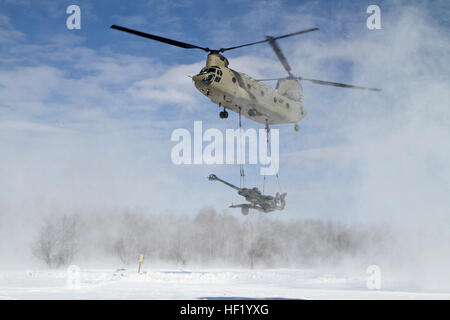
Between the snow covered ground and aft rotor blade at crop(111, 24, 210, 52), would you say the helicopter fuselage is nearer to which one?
aft rotor blade at crop(111, 24, 210, 52)

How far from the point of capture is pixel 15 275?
3256cm

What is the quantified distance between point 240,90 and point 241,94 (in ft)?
0.86

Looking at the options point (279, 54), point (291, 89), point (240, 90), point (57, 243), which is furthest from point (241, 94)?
point (57, 243)

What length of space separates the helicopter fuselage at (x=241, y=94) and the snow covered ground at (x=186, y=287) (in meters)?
11.5

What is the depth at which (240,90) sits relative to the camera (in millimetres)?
26297

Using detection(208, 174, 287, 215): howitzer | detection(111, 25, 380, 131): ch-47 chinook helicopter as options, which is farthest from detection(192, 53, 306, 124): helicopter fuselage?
detection(208, 174, 287, 215): howitzer

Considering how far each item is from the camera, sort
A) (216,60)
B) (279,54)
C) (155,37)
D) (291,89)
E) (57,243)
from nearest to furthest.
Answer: (155,37)
(216,60)
(279,54)
(291,89)
(57,243)

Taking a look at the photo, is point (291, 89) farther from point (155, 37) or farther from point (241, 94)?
point (155, 37)

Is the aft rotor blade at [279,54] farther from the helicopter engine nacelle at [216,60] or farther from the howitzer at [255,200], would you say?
the howitzer at [255,200]

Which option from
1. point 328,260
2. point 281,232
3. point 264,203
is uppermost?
point 264,203

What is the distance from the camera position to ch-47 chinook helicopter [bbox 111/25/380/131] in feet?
81.8
